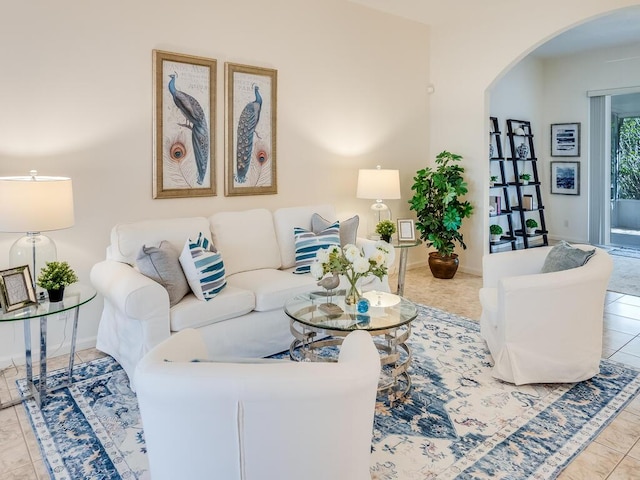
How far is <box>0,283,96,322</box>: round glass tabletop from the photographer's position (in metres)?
2.42

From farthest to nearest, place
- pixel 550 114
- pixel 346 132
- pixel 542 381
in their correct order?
pixel 550 114, pixel 346 132, pixel 542 381

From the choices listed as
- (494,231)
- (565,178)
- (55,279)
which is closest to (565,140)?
(565,178)

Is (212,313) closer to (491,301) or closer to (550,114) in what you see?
(491,301)

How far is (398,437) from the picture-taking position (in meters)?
2.26

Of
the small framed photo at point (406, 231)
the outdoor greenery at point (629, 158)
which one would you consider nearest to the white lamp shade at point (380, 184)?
the small framed photo at point (406, 231)

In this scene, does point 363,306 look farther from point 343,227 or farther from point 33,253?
point 33,253

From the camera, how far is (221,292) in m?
3.10

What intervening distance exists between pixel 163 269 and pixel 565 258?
255 cm

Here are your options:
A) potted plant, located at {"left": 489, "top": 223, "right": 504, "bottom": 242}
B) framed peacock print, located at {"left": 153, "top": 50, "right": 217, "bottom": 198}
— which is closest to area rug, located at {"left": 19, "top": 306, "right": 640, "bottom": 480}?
framed peacock print, located at {"left": 153, "top": 50, "right": 217, "bottom": 198}

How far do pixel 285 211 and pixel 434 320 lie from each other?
5.22 ft

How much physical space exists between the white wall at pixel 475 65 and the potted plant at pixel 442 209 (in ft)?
0.79

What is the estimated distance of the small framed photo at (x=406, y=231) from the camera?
459cm

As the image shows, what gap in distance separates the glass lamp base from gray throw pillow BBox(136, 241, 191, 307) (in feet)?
1.85

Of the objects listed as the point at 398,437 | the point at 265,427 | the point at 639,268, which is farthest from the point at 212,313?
the point at 639,268
